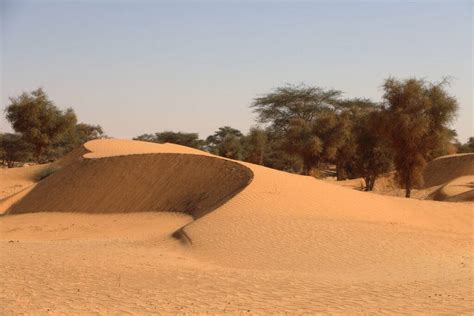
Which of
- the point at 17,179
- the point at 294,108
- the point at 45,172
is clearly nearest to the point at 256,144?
the point at 294,108

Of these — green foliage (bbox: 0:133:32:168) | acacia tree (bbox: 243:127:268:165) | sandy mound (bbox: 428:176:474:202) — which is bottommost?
sandy mound (bbox: 428:176:474:202)

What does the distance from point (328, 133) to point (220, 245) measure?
25544 millimetres

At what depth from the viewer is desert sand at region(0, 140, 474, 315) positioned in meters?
8.66

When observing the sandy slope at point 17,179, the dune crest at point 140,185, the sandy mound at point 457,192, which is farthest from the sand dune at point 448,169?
the sandy slope at point 17,179

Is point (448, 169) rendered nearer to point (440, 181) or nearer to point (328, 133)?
point (440, 181)

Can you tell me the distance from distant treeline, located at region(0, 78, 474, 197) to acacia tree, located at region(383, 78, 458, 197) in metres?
0.05

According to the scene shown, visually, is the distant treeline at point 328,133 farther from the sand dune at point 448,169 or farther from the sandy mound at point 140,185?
the sandy mound at point 140,185

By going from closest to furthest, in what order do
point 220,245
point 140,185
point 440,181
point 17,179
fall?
point 220,245 < point 140,185 < point 17,179 < point 440,181

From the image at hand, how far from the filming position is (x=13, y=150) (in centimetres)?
5975

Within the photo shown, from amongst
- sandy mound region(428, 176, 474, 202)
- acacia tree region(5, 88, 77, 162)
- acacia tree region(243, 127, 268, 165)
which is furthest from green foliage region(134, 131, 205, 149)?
sandy mound region(428, 176, 474, 202)

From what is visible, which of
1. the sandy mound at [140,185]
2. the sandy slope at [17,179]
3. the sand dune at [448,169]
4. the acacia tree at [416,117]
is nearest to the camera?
the sandy mound at [140,185]

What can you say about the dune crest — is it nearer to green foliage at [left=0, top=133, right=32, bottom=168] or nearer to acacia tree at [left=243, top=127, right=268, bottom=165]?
acacia tree at [left=243, top=127, right=268, bottom=165]

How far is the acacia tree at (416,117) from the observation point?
28.6 meters

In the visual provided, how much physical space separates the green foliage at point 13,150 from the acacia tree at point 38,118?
1685cm
